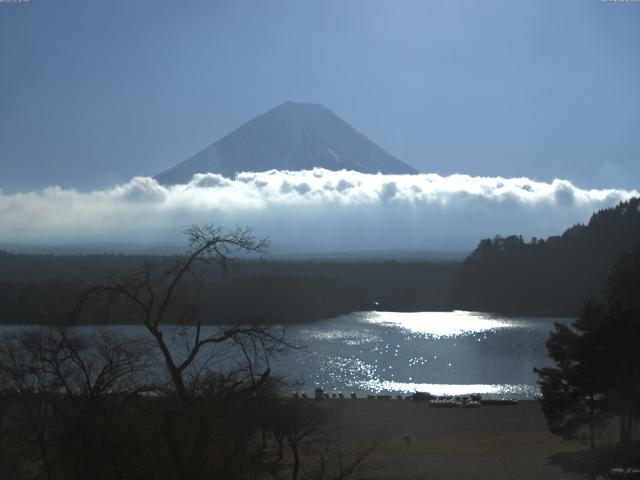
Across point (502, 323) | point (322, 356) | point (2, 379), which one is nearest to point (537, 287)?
point (502, 323)

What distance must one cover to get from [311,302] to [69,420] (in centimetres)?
4207

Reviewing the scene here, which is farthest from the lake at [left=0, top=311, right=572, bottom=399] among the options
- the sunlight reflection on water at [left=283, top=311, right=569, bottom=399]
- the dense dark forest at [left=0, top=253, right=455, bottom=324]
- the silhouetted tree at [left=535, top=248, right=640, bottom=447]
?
the silhouetted tree at [left=535, top=248, right=640, bottom=447]

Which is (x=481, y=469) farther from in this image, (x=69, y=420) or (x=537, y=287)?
(x=537, y=287)

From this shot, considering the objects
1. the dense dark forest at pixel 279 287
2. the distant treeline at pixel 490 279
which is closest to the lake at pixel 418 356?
the dense dark forest at pixel 279 287

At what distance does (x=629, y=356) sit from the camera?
9.96m

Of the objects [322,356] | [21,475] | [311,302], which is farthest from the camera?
[311,302]

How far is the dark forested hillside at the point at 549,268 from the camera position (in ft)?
157

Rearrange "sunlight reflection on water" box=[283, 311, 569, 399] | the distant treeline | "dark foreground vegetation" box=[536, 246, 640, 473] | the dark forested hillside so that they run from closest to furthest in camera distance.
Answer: "dark foreground vegetation" box=[536, 246, 640, 473]
"sunlight reflection on water" box=[283, 311, 569, 399]
the distant treeline
the dark forested hillside

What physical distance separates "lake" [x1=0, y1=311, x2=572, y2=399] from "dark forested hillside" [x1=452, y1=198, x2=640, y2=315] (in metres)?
5.60

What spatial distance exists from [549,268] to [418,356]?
25944mm

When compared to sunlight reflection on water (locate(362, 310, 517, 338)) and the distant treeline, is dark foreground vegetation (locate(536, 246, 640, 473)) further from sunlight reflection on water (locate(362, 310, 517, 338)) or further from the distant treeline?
the distant treeline

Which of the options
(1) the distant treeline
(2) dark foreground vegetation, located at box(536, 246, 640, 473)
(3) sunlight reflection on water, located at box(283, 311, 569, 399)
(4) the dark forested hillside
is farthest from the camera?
(4) the dark forested hillside

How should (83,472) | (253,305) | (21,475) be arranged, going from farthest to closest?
1. (253,305)
2. (21,475)
3. (83,472)

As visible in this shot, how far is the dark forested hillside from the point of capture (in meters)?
47.9
